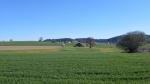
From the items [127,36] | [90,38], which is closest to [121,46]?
[127,36]

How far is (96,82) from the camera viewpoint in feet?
59.3

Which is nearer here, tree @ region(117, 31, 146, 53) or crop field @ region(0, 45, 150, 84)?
crop field @ region(0, 45, 150, 84)

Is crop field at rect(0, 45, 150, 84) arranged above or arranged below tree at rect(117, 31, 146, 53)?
below

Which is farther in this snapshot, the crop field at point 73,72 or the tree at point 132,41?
A: the tree at point 132,41

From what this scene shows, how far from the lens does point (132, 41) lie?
96938mm

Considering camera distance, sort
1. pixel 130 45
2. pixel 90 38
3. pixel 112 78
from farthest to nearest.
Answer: pixel 90 38
pixel 130 45
pixel 112 78

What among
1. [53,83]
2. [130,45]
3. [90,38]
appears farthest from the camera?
[90,38]

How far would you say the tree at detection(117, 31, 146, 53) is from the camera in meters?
96.8

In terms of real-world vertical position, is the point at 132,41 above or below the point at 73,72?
above

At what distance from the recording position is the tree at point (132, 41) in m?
96.8

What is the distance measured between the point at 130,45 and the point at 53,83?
265ft

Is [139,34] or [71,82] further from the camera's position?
[139,34]

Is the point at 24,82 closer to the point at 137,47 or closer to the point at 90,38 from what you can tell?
the point at 137,47

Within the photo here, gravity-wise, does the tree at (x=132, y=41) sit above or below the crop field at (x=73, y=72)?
above
